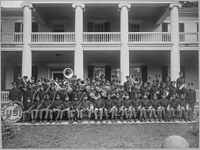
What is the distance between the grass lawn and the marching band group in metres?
0.70

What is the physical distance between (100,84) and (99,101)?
0.66 metres

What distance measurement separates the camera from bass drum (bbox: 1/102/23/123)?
23.6 feet

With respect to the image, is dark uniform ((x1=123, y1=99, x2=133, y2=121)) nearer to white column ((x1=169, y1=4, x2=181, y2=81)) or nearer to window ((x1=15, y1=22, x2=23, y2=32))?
white column ((x1=169, y1=4, x2=181, y2=81))

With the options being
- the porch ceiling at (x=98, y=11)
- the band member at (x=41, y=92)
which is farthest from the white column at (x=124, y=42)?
the band member at (x=41, y=92)

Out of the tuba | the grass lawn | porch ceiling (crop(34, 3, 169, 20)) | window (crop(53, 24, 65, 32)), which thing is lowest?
the grass lawn

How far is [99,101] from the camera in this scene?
948 cm

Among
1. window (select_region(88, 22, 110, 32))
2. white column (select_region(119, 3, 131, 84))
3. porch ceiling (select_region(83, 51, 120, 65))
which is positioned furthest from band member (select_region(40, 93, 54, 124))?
window (select_region(88, 22, 110, 32))

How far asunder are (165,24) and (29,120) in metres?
9.66

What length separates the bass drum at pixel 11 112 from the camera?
23.6 feet

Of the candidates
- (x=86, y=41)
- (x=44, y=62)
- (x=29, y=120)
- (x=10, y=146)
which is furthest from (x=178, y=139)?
(x=44, y=62)

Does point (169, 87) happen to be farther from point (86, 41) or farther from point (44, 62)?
point (44, 62)

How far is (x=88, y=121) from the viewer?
9.26m

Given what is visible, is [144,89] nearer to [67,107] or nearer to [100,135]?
[67,107]

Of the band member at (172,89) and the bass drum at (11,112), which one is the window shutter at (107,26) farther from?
the bass drum at (11,112)
